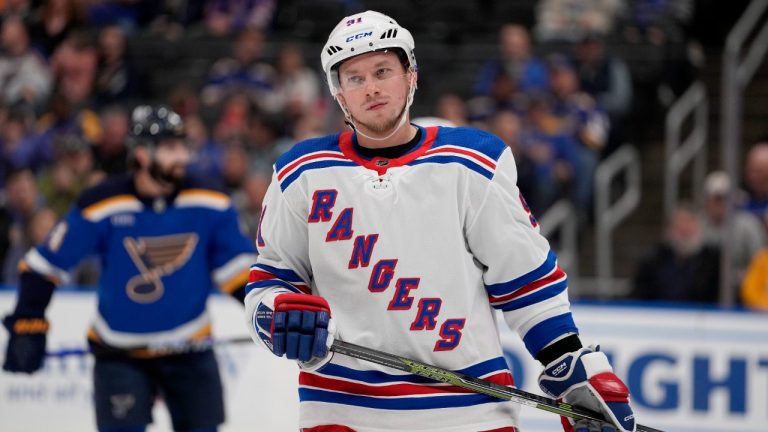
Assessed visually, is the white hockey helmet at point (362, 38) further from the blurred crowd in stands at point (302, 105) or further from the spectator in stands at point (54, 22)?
the spectator in stands at point (54, 22)

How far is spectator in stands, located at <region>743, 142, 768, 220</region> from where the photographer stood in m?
6.18

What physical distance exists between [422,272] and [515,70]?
205 inches

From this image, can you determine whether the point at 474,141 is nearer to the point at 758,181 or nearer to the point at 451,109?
the point at 758,181

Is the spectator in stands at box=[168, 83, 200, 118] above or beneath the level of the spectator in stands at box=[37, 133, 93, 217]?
above

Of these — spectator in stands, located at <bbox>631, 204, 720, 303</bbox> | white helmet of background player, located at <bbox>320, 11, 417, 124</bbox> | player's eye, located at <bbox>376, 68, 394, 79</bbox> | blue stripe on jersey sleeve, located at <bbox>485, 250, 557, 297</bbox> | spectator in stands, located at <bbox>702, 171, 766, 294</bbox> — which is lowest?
spectator in stands, located at <bbox>631, 204, 720, 303</bbox>

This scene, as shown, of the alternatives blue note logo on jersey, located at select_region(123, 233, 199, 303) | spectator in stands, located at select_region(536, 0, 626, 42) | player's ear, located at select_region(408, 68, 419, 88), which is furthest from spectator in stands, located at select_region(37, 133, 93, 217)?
player's ear, located at select_region(408, 68, 419, 88)

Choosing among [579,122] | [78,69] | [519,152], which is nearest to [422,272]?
[519,152]

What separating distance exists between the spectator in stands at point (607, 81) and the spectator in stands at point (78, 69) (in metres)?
3.32

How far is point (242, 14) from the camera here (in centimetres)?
925

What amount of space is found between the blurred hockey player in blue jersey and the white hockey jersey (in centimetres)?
168

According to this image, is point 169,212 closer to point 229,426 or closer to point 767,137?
point 229,426

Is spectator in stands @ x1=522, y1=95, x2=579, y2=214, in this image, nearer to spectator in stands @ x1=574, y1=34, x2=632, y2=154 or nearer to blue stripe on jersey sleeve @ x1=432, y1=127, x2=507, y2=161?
spectator in stands @ x1=574, y1=34, x2=632, y2=154

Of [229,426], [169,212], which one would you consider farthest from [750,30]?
[169,212]

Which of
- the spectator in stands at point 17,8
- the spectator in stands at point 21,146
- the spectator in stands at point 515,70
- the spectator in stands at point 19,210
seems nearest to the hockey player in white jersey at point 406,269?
the spectator in stands at point 19,210
